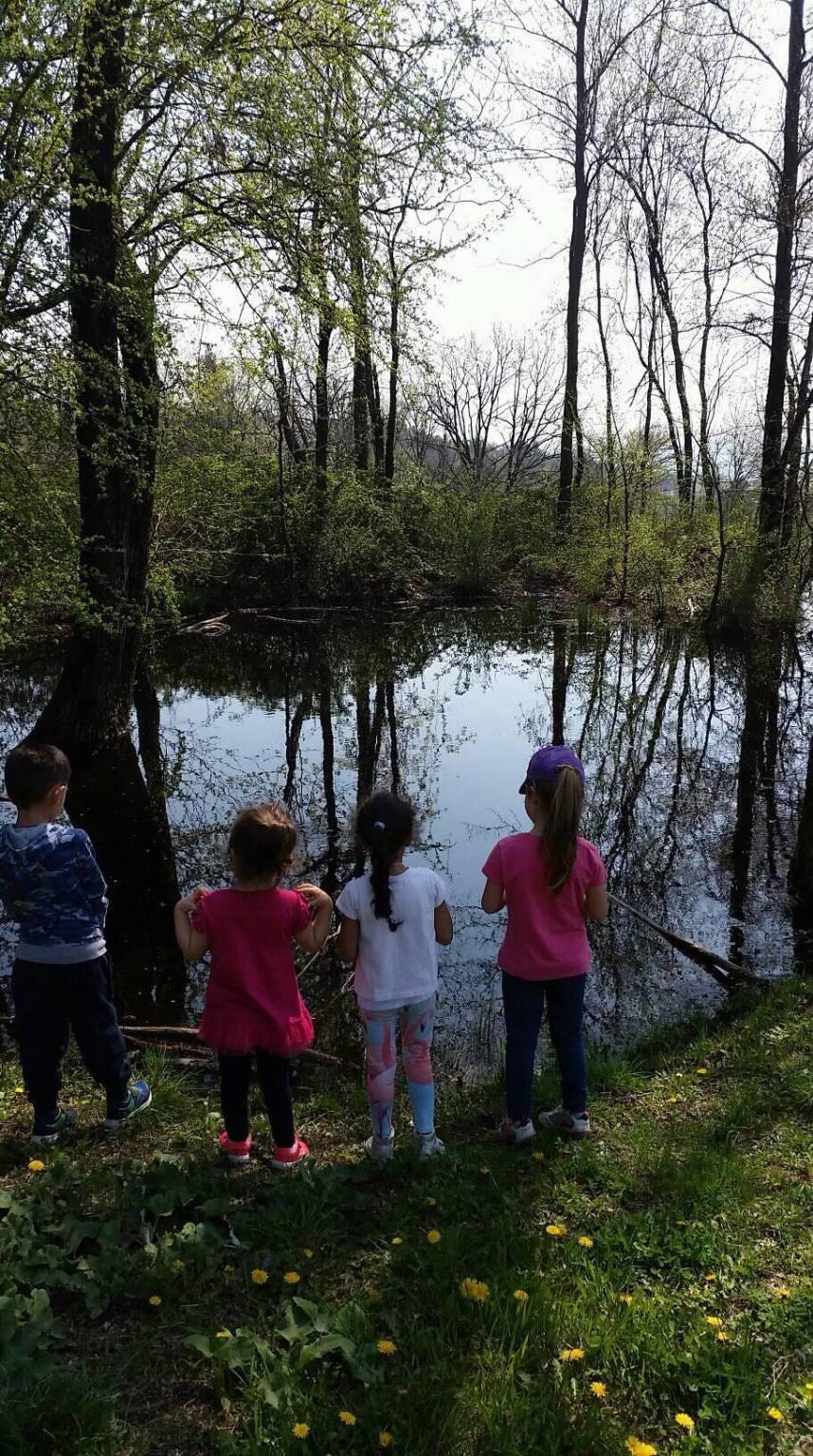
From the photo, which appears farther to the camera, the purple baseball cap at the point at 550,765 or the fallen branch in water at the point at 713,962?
the fallen branch in water at the point at 713,962

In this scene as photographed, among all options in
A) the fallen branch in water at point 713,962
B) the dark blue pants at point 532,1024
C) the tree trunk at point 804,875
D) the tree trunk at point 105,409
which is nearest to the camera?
the dark blue pants at point 532,1024

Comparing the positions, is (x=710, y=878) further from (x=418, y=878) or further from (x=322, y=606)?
(x=322, y=606)

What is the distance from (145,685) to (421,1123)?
12.5 metres

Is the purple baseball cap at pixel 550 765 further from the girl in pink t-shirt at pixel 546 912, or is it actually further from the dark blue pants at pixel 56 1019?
the dark blue pants at pixel 56 1019

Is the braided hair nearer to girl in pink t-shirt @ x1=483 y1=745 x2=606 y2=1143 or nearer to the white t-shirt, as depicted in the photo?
the white t-shirt

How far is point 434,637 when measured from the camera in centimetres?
1972

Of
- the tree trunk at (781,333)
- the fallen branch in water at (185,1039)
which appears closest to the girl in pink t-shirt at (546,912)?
the fallen branch in water at (185,1039)

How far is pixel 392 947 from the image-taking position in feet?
10.3

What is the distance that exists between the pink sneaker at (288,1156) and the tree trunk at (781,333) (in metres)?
16.3

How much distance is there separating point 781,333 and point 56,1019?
19.6 metres

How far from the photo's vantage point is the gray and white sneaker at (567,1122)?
3514 mm

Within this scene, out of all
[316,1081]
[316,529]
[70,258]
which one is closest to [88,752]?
[70,258]

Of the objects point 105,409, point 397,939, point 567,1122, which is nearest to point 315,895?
point 397,939

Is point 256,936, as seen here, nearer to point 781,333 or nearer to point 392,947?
point 392,947
